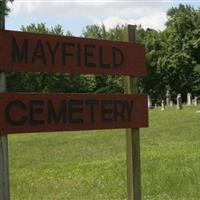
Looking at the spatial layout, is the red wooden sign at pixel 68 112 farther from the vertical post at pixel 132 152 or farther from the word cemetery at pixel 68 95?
the vertical post at pixel 132 152

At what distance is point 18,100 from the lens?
6719 millimetres

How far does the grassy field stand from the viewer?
1134 centimetres

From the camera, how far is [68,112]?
23.2 feet

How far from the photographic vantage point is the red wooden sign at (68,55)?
673 cm

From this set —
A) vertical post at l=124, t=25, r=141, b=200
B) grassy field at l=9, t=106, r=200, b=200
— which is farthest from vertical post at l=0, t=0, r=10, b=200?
grassy field at l=9, t=106, r=200, b=200

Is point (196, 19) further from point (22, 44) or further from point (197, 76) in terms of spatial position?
point (22, 44)

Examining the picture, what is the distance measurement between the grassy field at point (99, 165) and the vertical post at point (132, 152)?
8.71 ft

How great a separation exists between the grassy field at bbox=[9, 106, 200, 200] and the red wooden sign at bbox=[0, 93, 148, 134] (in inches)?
124

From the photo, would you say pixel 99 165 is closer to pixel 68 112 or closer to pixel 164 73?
pixel 68 112

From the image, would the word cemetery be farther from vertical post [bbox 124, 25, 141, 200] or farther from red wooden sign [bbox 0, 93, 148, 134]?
vertical post [bbox 124, 25, 141, 200]

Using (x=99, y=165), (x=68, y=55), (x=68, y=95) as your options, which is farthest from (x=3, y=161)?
(x=99, y=165)

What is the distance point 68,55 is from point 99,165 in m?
8.44

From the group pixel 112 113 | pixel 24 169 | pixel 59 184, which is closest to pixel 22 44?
pixel 112 113

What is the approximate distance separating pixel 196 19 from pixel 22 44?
242 ft
